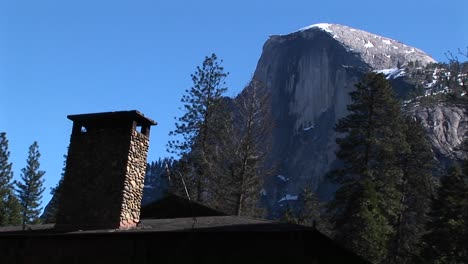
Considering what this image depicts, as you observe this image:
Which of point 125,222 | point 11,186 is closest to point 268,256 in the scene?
point 125,222

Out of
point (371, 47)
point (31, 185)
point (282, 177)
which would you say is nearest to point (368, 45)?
point (371, 47)

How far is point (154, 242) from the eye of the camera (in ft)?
49.1

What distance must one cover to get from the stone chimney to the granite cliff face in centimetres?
9351

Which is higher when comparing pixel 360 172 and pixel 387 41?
pixel 387 41

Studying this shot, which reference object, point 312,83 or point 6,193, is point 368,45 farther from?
point 6,193

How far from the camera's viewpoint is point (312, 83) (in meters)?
132

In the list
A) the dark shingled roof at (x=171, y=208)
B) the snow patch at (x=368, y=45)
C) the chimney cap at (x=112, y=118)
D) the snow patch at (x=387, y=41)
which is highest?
the snow patch at (x=387, y=41)

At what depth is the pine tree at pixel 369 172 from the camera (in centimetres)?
2981

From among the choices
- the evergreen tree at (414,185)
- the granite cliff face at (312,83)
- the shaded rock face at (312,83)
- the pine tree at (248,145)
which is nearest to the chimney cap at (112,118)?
the pine tree at (248,145)

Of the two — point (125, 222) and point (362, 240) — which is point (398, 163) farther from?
point (125, 222)

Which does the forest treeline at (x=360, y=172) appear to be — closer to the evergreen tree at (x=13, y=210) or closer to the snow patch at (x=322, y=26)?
the evergreen tree at (x=13, y=210)

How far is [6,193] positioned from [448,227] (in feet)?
122

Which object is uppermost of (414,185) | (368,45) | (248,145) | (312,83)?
(368,45)

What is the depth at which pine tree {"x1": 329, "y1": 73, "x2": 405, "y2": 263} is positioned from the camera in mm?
29812
